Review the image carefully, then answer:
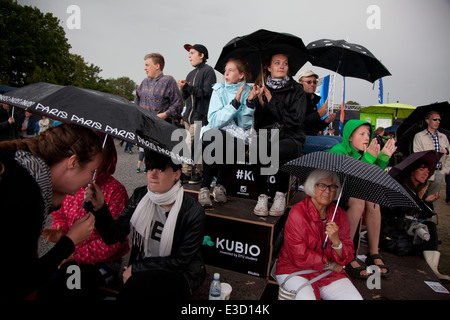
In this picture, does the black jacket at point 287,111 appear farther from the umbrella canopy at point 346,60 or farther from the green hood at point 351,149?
the umbrella canopy at point 346,60

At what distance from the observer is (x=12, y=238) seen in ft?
3.82

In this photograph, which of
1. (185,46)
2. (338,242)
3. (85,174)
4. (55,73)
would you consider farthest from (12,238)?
(55,73)

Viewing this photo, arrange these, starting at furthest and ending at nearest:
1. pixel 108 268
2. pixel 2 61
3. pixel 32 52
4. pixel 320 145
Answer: pixel 32 52, pixel 2 61, pixel 320 145, pixel 108 268

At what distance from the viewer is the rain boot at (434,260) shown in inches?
142

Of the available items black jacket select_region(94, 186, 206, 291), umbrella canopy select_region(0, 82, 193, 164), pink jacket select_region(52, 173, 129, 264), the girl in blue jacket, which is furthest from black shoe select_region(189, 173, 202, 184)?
umbrella canopy select_region(0, 82, 193, 164)

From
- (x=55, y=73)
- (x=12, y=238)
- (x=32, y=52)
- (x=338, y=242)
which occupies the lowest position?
(x=338, y=242)

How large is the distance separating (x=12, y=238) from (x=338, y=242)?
226 cm

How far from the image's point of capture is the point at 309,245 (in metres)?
2.48

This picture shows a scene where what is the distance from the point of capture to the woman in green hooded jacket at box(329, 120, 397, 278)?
3.09 metres

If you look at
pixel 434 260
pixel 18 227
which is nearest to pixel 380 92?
pixel 434 260

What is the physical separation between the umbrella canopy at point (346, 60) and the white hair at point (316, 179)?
2.86 m

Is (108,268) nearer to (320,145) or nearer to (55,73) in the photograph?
(320,145)

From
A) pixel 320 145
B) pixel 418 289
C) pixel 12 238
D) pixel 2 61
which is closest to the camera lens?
pixel 12 238

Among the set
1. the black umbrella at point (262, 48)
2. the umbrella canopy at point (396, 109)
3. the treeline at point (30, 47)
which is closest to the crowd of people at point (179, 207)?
the black umbrella at point (262, 48)
